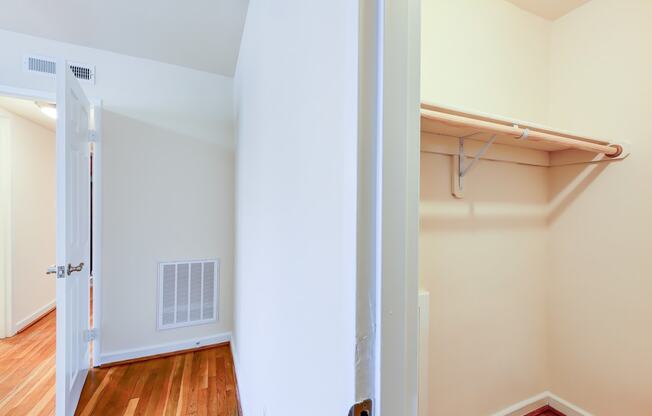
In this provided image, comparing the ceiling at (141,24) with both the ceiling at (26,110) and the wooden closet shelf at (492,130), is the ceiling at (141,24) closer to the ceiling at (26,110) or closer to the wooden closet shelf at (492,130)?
the ceiling at (26,110)

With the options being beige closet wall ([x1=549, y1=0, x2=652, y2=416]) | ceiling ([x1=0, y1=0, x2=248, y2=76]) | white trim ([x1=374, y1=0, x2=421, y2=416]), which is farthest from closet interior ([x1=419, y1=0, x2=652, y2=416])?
ceiling ([x1=0, y1=0, x2=248, y2=76])

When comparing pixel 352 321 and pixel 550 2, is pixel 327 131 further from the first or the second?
pixel 550 2

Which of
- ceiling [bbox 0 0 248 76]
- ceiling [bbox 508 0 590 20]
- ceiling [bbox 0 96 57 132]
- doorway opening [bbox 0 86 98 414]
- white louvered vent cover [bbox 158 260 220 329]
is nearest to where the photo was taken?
ceiling [bbox 508 0 590 20]

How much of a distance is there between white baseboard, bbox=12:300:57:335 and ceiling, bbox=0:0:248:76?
2575 millimetres

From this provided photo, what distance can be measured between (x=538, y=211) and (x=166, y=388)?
263 centimetres

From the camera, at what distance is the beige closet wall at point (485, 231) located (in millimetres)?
1313

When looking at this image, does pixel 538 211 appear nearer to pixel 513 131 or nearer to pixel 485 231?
pixel 485 231

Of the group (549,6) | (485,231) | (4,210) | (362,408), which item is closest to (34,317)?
(4,210)

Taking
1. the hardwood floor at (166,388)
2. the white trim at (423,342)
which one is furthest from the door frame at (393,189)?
the hardwood floor at (166,388)

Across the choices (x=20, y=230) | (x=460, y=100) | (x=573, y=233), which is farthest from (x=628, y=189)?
(x=20, y=230)

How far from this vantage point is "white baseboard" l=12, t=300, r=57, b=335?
2613 mm

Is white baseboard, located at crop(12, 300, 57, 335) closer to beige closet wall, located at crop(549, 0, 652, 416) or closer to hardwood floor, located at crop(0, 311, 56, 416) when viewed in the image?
hardwood floor, located at crop(0, 311, 56, 416)

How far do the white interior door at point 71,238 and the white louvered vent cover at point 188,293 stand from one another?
481 millimetres

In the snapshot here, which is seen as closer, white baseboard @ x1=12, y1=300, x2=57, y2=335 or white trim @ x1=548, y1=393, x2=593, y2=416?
white trim @ x1=548, y1=393, x2=593, y2=416
